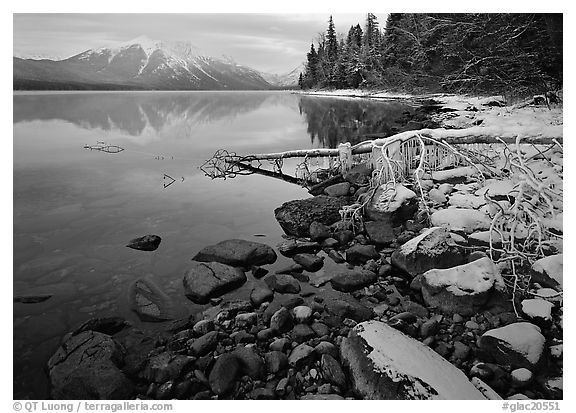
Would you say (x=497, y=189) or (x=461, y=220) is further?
(x=497, y=189)

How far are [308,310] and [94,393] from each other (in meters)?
1.83

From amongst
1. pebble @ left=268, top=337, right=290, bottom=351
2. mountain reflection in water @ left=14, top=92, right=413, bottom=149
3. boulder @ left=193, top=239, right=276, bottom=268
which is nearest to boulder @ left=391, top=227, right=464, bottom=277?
boulder @ left=193, top=239, right=276, bottom=268

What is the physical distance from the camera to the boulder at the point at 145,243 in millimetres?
4973

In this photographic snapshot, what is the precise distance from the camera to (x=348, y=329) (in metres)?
3.25

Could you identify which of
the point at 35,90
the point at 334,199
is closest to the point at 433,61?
the point at 334,199

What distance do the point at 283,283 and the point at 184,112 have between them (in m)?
10.3

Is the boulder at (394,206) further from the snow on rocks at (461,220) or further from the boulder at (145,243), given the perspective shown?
the boulder at (145,243)

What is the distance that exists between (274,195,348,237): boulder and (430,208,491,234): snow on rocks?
155 centimetres

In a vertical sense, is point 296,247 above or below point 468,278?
below

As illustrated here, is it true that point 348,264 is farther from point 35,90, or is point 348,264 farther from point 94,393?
point 35,90

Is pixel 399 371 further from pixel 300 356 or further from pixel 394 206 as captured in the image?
pixel 394 206

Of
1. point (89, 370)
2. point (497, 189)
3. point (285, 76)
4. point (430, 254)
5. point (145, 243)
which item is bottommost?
point (89, 370)

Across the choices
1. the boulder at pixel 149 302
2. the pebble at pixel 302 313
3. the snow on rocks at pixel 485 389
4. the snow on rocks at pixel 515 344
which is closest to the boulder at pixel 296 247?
the pebble at pixel 302 313

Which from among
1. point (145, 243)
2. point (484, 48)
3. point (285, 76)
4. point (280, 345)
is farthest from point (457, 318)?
point (285, 76)
